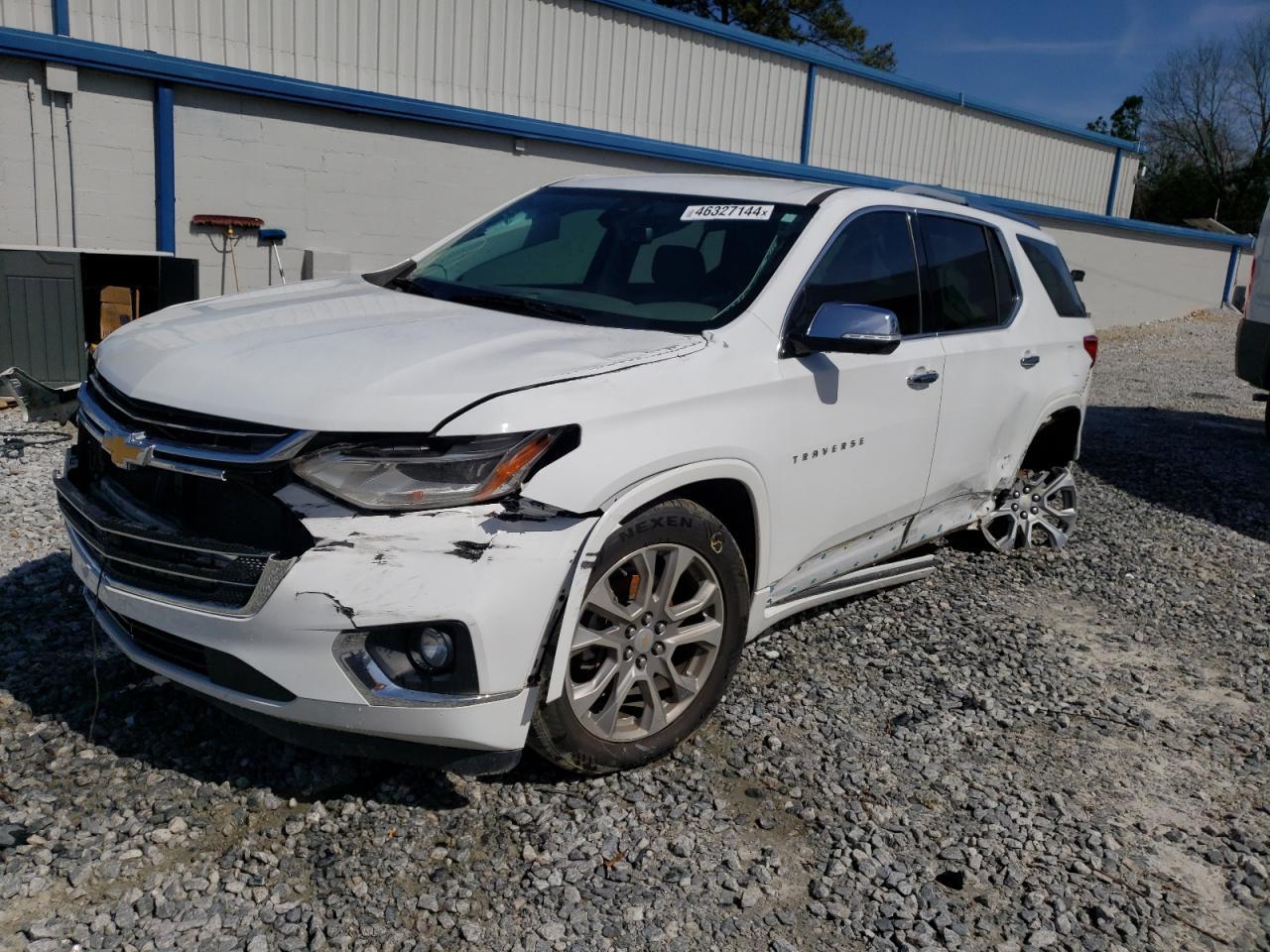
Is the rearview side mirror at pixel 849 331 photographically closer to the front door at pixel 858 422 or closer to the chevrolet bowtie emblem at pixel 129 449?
the front door at pixel 858 422

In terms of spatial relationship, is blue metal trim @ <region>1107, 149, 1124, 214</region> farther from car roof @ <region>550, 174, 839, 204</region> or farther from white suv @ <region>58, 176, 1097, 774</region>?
car roof @ <region>550, 174, 839, 204</region>

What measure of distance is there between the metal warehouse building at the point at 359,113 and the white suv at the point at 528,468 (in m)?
5.96

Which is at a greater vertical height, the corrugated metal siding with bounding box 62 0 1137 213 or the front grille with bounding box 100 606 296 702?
the corrugated metal siding with bounding box 62 0 1137 213

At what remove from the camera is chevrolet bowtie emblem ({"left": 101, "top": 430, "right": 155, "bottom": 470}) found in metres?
2.89

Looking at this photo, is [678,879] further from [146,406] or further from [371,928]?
[146,406]

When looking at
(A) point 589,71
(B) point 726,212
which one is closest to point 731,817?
(B) point 726,212

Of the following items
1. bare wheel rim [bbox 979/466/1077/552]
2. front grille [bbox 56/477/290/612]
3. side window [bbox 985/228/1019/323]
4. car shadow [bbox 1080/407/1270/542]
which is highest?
side window [bbox 985/228/1019/323]

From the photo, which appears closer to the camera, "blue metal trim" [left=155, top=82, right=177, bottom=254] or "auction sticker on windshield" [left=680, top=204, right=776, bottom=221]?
"auction sticker on windshield" [left=680, top=204, right=776, bottom=221]

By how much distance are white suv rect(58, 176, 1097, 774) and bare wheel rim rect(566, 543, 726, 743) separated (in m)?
0.01

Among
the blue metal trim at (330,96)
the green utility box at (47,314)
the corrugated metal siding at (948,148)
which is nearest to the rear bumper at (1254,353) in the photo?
the blue metal trim at (330,96)

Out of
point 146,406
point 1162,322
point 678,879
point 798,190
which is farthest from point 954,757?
point 1162,322

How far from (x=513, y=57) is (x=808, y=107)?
568cm

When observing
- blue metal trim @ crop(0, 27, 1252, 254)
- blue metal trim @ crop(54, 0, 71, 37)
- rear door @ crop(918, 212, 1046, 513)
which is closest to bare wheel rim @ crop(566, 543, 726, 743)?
rear door @ crop(918, 212, 1046, 513)

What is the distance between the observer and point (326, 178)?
10273 millimetres
